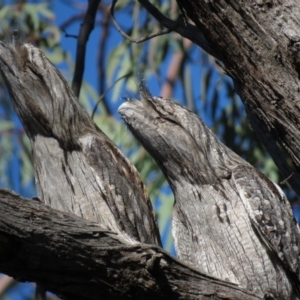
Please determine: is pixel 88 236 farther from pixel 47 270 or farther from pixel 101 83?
pixel 101 83

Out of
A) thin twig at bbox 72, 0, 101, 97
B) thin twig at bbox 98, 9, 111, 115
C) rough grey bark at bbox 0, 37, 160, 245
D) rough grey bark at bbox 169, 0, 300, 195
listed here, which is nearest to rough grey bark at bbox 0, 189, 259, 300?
rough grey bark at bbox 169, 0, 300, 195

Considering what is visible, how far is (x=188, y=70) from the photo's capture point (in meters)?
8.35

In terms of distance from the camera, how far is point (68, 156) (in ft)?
13.4

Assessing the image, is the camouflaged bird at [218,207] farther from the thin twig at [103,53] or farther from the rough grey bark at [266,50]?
the thin twig at [103,53]

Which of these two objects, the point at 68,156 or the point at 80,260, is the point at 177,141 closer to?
the point at 68,156

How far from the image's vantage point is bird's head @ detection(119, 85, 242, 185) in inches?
148

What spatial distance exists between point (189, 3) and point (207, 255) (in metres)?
1.23

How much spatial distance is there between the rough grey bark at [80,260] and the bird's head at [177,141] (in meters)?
0.93

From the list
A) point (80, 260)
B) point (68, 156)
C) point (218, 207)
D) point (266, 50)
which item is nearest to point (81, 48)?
point (68, 156)

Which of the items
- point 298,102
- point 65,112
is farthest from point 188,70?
point 298,102

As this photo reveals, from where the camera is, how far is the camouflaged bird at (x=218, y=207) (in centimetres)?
363

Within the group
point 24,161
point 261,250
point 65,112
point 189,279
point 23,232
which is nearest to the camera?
point 23,232

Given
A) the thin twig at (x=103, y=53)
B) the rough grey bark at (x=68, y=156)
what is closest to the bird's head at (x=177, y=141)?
the rough grey bark at (x=68, y=156)

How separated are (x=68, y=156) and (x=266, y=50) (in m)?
1.46
